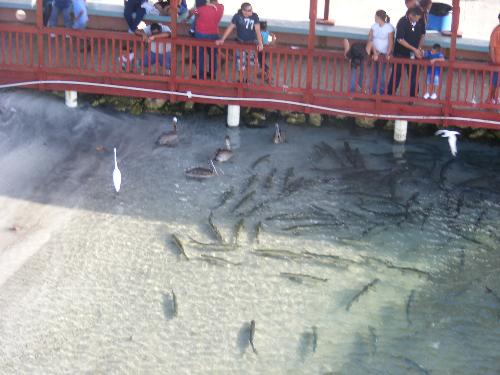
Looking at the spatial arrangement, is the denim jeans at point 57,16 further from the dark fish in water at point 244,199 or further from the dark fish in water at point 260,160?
the dark fish in water at point 244,199

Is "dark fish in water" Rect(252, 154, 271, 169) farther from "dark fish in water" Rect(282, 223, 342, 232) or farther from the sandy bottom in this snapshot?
"dark fish in water" Rect(282, 223, 342, 232)

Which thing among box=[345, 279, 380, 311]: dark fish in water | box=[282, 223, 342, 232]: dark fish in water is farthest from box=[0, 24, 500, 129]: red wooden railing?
box=[345, 279, 380, 311]: dark fish in water

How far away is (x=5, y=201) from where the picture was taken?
1775 cm

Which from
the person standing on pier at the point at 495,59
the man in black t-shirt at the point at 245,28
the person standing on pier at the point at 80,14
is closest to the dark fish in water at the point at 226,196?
the man in black t-shirt at the point at 245,28

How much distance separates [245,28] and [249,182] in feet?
9.77

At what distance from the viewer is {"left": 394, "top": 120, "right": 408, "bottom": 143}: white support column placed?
20453 millimetres

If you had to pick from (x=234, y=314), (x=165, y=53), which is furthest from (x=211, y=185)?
(x=234, y=314)

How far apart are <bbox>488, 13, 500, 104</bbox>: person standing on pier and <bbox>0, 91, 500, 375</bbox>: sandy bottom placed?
4.60ft

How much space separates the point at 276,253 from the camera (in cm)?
1645

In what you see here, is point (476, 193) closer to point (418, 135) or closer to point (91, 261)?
point (418, 135)

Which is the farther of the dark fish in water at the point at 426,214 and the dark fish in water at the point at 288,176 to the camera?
the dark fish in water at the point at 288,176

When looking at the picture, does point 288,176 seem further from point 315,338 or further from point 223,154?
point 315,338

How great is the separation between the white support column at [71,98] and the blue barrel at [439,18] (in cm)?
722

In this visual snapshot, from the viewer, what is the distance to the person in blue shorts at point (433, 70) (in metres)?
19.1
